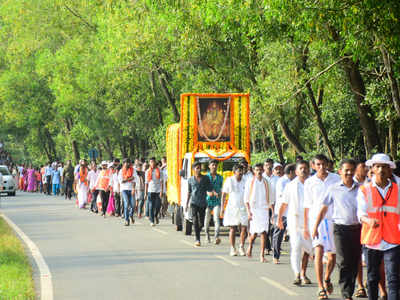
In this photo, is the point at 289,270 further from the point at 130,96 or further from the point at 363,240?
the point at 130,96

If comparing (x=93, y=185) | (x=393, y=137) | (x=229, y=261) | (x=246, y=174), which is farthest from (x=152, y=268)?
(x=93, y=185)

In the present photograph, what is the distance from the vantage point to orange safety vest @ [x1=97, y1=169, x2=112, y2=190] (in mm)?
26109

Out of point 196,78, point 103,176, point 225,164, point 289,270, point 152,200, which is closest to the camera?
point 289,270

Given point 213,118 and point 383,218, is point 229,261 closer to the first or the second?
point 383,218

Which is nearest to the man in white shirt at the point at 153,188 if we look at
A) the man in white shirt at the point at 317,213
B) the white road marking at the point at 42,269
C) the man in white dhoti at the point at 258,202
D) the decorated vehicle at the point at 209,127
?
the decorated vehicle at the point at 209,127

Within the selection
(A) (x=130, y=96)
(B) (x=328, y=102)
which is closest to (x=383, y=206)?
(B) (x=328, y=102)

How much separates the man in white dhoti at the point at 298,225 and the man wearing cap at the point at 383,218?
2.28 meters

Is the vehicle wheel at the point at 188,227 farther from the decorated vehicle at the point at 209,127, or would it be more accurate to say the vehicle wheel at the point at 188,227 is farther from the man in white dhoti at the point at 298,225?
the man in white dhoti at the point at 298,225

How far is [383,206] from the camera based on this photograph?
28.3 feet

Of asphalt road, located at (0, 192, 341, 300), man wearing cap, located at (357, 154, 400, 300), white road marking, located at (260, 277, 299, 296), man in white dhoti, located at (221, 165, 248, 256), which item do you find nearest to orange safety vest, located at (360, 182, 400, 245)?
man wearing cap, located at (357, 154, 400, 300)

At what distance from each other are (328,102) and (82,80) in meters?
20.2

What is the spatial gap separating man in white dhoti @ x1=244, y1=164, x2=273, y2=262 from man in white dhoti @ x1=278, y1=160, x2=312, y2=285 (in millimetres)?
2481

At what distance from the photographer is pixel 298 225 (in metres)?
11.2

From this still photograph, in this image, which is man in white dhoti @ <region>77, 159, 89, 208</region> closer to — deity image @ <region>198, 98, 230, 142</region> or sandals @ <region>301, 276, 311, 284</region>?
deity image @ <region>198, 98, 230, 142</region>
